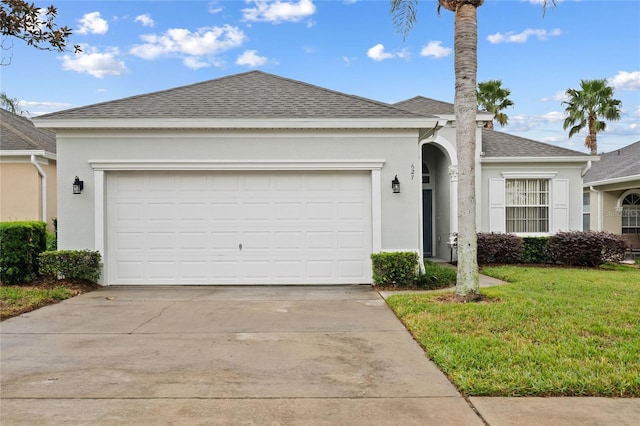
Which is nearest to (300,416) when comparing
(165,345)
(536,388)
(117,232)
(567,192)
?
(536,388)

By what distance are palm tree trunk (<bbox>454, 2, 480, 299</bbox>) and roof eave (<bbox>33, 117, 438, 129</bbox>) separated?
2004 millimetres

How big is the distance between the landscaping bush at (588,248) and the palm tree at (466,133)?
674cm

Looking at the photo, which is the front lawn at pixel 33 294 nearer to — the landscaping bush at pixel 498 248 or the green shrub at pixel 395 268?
the green shrub at pixel 395 268

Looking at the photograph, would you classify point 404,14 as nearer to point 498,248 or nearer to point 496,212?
point 498,248

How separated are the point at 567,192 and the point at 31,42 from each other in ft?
45.4

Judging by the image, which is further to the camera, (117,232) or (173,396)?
(117,232)

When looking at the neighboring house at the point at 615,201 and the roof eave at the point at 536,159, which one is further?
the neighboring house at the point at 615,201

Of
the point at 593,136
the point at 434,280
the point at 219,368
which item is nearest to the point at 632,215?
the point at 593,136

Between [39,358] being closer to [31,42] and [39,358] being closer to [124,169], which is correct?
[31,42]

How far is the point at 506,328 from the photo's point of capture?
6160 millimetres

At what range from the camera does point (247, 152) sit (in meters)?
10.3

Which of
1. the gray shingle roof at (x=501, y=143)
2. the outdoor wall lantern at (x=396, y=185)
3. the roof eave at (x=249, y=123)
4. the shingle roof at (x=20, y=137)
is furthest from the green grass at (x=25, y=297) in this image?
the gray shingle roof at (x=501, y=143)

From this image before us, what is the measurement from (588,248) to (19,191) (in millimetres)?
15576

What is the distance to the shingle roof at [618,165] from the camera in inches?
691
